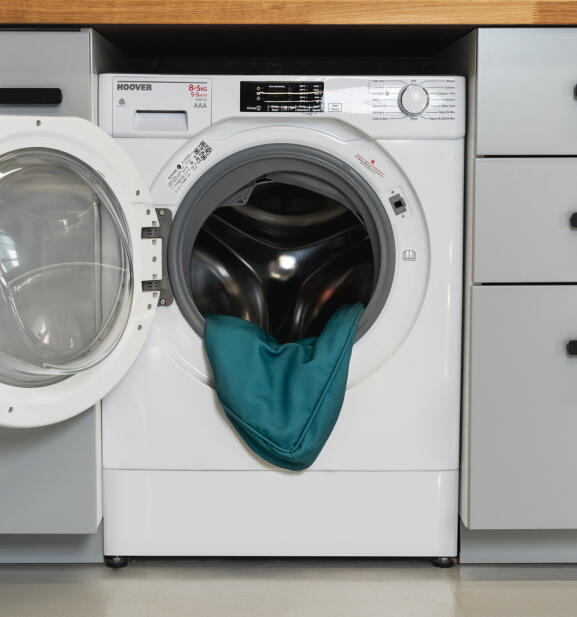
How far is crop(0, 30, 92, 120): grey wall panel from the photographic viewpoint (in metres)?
1.27

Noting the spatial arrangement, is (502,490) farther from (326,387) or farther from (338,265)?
(338,265)

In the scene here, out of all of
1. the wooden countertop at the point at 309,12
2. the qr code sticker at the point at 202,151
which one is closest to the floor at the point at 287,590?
the qr code sticker at the point at 202,151

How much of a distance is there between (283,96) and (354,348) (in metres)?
0.46

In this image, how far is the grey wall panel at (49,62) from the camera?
1.27 m

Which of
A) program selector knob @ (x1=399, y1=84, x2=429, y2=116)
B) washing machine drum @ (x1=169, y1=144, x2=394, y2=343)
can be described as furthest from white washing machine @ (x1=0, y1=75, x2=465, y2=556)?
washing machine drum @ (x1=169, y1=144, x2=394, y2=343)

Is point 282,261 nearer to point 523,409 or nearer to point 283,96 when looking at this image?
point 283,96

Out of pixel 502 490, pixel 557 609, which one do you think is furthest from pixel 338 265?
pixel 557 609

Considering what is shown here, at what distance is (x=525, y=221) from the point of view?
131 centimetres

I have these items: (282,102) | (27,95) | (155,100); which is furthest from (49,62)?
(282,102)

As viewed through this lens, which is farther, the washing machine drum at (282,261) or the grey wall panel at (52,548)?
the washing machine drum at (282,261)

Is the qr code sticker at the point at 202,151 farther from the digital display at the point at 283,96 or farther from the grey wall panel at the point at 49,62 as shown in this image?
the grey wall panel at the point at 49,62

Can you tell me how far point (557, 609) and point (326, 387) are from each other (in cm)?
54

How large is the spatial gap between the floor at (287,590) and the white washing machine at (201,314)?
5 cm

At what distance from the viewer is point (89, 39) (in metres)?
1.28
